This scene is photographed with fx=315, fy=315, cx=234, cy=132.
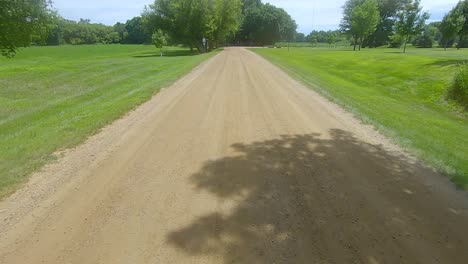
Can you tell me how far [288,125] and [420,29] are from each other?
181ft

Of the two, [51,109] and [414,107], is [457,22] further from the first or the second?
[51,109]

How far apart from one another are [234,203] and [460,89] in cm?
1693

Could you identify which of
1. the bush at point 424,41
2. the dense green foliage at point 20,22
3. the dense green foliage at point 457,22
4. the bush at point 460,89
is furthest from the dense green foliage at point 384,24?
the dense green foliage at point 20,22

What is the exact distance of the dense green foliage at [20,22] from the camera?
11938 mm

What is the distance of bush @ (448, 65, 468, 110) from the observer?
15.8 metres

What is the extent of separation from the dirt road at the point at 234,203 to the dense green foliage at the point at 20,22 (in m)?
7.47

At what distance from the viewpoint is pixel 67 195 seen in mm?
5094

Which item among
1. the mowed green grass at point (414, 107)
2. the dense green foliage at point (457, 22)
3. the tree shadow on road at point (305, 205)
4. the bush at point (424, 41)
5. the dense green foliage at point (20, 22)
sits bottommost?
the mowed green grass at point (414, 107)

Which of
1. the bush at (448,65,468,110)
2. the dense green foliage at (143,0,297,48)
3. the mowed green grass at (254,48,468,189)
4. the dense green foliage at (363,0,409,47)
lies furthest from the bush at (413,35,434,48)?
the bush at (448,65,468,110)

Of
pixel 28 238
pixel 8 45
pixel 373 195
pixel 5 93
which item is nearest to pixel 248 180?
pixel 373 195

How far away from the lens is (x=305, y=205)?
489 cm

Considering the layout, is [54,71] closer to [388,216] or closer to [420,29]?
[388,216]

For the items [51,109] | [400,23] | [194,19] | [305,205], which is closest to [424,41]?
[400,23]

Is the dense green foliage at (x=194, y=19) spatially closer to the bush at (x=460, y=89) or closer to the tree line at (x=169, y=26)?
the tree line at (x=169, y=26)
